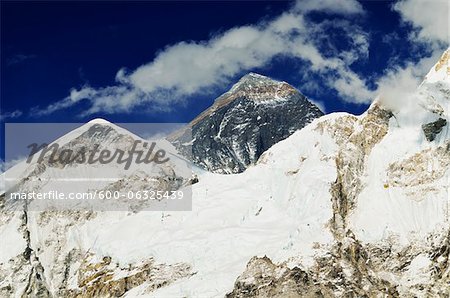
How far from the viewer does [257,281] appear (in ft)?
621

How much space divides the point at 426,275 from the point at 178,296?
180ft

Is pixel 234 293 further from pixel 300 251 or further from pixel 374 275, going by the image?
pixel 374 275

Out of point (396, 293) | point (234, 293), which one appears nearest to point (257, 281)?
point (234, 293)

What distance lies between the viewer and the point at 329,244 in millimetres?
199375

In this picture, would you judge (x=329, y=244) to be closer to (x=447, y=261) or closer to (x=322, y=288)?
(x=322, y=288)

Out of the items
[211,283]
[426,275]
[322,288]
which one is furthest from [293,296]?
[426,275]

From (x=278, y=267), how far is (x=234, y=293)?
450 inches

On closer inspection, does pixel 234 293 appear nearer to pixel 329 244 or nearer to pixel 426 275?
pixel 329 244

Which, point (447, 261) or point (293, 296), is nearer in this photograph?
point (293, 296)

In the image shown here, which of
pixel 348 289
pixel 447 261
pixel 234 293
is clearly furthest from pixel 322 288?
pixel 447 261

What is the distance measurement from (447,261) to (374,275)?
1633cm

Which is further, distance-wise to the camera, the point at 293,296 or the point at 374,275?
the point at 374,275

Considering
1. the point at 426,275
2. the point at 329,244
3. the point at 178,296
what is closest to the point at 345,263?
the point at 329,244

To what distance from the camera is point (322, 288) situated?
188750mm
